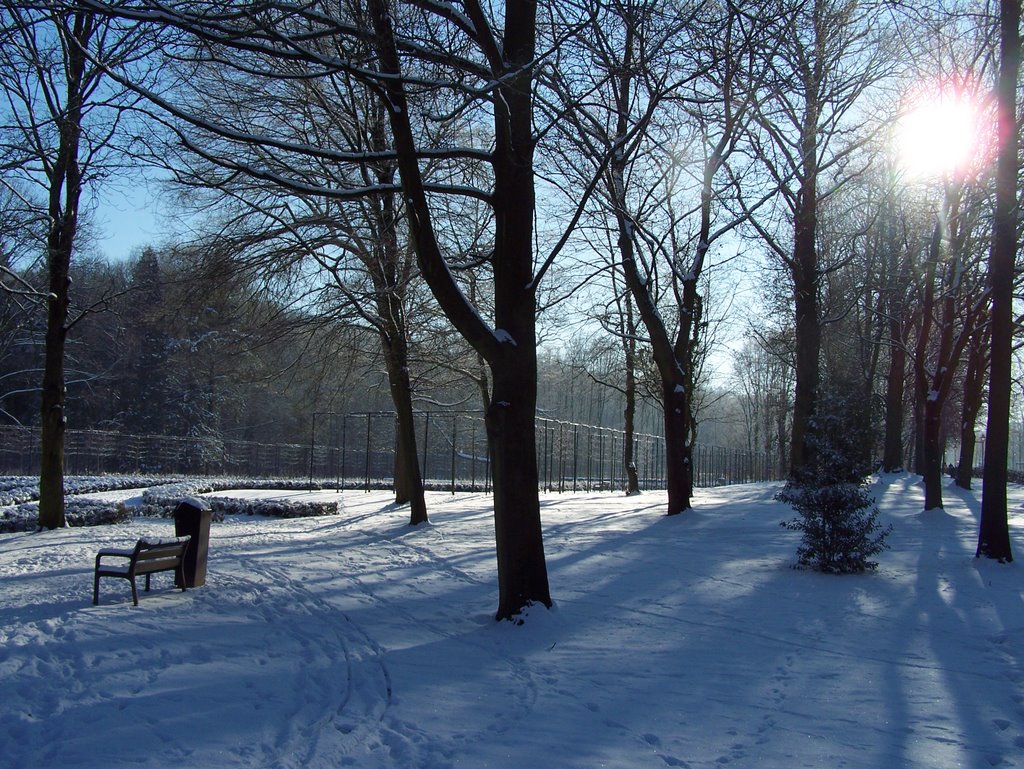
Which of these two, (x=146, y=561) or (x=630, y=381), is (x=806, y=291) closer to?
(x=630, y=381)

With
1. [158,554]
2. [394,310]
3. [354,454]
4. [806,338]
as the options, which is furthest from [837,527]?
[354,454]

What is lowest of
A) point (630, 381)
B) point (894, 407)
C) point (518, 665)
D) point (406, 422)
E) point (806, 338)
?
point (518, 665)

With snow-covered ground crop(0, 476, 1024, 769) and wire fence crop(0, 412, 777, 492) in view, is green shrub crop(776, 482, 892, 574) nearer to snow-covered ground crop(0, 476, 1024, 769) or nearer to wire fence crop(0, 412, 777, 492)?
snow-covered ground crop(0, 476, 1024, 769)

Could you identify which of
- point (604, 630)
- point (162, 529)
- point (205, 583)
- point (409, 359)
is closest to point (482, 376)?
point (409, 359)

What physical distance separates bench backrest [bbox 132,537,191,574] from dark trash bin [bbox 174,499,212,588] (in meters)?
0.12

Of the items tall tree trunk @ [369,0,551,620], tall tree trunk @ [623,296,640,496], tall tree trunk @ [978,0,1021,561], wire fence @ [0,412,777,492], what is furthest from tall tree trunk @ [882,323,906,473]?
tall tree trunk @ [369,0,551,620]

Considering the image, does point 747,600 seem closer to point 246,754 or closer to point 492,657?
point 492,657

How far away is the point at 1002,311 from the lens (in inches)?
424

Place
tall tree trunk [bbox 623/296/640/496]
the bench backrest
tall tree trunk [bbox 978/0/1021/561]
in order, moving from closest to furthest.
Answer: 1. the bench backrest
2. tall tree trunk [bbox 978/0/1021/561]
3. tall tree trunk [bbox 623/296/640/496]

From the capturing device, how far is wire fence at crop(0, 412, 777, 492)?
3030cm

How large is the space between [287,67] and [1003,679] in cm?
942

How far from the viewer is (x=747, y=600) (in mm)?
8945

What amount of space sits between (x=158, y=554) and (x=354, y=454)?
32362mm

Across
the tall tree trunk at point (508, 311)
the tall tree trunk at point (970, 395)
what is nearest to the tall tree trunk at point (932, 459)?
the tall tree trunk at point (970, 395)
